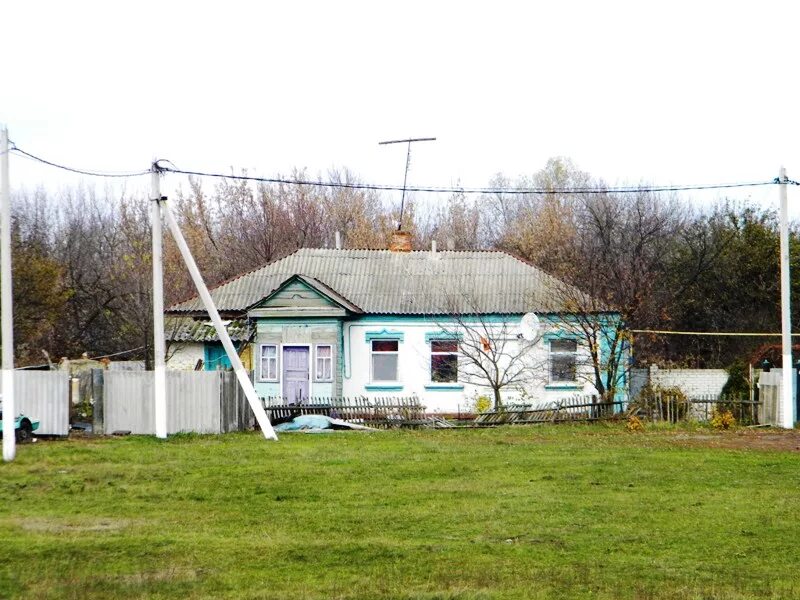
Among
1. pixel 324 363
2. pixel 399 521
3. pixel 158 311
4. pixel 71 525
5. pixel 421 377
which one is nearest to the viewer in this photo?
pixel 71 525

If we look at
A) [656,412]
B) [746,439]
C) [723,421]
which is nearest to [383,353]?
[656,412]

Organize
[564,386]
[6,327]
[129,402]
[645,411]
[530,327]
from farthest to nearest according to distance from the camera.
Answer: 1. [564,386]
2. [530,327]
3. [645,411]
4. [129,402]
5. [6,327]

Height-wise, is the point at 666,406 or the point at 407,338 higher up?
the point at 407,338

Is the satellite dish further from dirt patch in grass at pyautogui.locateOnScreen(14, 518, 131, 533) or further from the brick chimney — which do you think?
dirt patch in grass at pyautogui.locateOnScreen(14, 518, 131, 533)

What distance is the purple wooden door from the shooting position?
1266 inches

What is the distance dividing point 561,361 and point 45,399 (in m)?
15.7

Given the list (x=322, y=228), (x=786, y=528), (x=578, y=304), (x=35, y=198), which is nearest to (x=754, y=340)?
(x=578, y=304)

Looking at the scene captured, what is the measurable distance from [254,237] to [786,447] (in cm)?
3942

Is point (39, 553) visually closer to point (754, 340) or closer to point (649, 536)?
point (649, 536)

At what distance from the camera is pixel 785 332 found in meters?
25.5

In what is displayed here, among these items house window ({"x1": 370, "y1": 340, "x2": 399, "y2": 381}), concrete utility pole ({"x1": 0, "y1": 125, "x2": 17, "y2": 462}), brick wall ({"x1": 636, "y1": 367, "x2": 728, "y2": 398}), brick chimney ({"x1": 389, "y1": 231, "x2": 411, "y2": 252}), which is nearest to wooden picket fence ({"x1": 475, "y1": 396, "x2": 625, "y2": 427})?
house window ({"x1": 370, "y1": 340, "x2": 399, "y2": 381})

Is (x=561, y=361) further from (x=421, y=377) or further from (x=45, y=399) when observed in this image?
(x=45, y=399)

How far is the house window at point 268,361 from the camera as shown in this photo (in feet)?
106

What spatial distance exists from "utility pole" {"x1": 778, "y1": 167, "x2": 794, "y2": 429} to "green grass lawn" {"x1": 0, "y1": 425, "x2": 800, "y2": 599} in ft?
16.8
